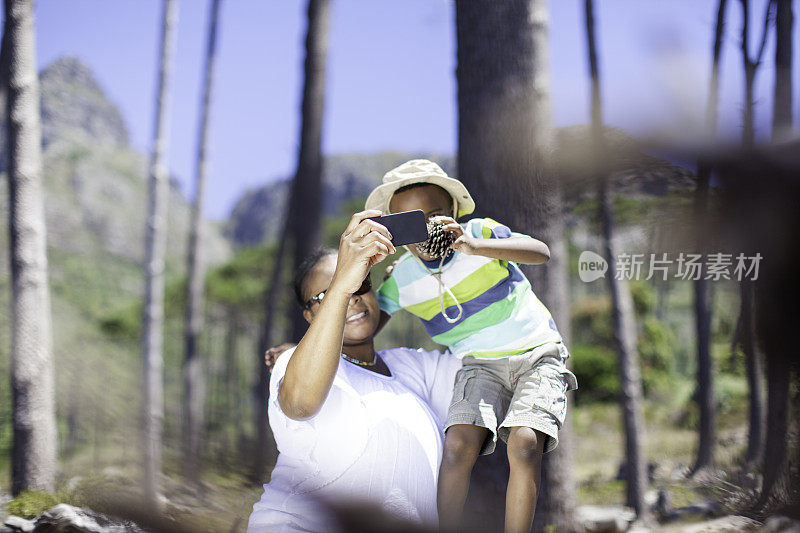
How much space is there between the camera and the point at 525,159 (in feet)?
7.16

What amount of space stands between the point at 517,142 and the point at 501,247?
714 millimetres

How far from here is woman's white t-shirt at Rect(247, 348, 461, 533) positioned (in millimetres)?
1396

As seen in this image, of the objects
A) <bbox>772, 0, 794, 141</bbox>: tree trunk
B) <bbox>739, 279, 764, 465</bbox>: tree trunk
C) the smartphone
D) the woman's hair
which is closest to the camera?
the smartphone

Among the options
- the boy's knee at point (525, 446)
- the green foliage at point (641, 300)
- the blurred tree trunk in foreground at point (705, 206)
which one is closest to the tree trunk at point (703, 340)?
the blurred tree trunk in foreground at point (705, 206)

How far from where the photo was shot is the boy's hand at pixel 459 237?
1.60 m

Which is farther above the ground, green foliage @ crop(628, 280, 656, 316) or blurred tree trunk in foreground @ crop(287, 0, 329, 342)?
blurred tree trunk in foreground @ crop(287, 0, 329, 342)

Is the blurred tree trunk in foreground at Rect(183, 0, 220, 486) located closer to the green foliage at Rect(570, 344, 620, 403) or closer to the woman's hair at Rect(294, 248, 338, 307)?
the green foliage at Rect(570, 344, 620, 403)

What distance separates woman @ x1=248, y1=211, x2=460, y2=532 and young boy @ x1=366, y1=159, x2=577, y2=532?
11 centimetres

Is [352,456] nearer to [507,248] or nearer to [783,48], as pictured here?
[507,248]

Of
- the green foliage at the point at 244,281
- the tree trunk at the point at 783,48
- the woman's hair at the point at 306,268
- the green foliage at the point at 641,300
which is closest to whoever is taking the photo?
the woman's hair at the point at 306,268

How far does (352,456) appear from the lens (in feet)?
4.83

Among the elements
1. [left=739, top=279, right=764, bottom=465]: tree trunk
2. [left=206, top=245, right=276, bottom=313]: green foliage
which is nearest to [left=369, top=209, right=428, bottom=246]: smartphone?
[left=739, top=279, right=764, bottom=465]: tree trunk

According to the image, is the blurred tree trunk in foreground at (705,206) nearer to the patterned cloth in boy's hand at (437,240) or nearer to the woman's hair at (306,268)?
the patterned cloth in boy's hand at (437,240)

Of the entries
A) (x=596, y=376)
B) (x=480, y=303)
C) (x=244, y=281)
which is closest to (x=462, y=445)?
(x=480, y=303)
